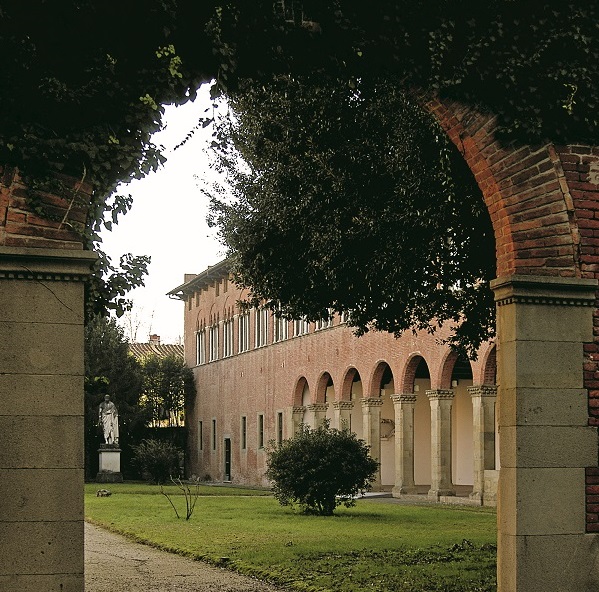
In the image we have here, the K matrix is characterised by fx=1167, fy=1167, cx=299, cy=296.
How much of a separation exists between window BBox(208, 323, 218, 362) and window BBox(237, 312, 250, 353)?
4.08 metres

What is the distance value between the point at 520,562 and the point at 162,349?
65100mm

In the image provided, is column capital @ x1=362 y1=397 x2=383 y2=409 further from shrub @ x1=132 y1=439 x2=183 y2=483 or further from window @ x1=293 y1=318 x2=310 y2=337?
window @ x1=293 y1=318 x2=310 y2=337

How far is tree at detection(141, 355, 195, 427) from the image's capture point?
58.0 metres

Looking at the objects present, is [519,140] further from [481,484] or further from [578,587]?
[481,484]

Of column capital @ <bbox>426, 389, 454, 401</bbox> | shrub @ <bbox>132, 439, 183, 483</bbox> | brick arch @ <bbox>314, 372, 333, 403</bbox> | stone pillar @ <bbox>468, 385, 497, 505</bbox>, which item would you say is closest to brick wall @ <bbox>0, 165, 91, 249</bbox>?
stone pillar @ <bbox>468, 385, 497, 505</bbox>

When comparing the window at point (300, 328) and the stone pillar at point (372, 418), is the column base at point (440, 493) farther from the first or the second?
the window at point (300, 328)

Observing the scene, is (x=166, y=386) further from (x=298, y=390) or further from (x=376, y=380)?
(x=376, y=380)

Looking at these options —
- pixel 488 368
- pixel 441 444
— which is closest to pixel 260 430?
pixel 441 444

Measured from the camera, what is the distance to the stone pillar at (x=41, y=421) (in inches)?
292

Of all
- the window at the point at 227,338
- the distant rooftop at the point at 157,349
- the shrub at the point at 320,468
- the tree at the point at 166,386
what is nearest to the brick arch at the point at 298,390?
the window at the point at 227,338

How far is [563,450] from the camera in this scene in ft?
28.4

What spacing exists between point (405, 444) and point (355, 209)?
21.0m

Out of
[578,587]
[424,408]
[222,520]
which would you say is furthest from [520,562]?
[424,408]

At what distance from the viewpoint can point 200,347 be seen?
59.9 meters
